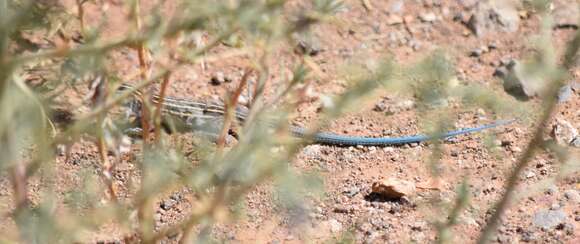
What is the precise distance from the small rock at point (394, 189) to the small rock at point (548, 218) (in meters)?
0.52

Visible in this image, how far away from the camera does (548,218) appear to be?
13.1 ft

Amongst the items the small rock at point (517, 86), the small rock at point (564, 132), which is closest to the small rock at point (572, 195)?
the small rock at point (564, 132)

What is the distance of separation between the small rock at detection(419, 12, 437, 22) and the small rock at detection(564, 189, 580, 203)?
2011 mm

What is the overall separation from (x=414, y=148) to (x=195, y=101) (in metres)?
1.17

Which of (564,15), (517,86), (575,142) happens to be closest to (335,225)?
(575,142)

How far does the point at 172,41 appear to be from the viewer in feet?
8.16

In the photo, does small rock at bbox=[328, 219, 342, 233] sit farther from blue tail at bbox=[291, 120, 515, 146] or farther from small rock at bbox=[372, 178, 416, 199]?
blue tail at bbox=[291, 120, 515, 146]

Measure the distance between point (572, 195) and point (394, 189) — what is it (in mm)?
723

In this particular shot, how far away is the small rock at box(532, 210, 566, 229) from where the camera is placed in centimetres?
396

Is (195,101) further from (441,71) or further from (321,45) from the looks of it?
(441,71)

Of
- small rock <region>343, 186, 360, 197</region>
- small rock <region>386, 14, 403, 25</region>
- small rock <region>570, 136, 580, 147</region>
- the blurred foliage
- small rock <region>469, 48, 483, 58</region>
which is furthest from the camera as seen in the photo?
small rock <region>386, 14, 403, 25</region>

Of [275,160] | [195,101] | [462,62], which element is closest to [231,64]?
[195,101]

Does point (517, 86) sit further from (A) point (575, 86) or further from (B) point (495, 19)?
(B) point (495, 19)

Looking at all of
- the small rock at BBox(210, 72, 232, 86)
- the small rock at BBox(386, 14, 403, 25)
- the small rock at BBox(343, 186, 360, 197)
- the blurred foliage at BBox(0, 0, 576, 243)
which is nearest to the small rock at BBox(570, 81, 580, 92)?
the small rock at BBox(386, 14, 403, 25)
